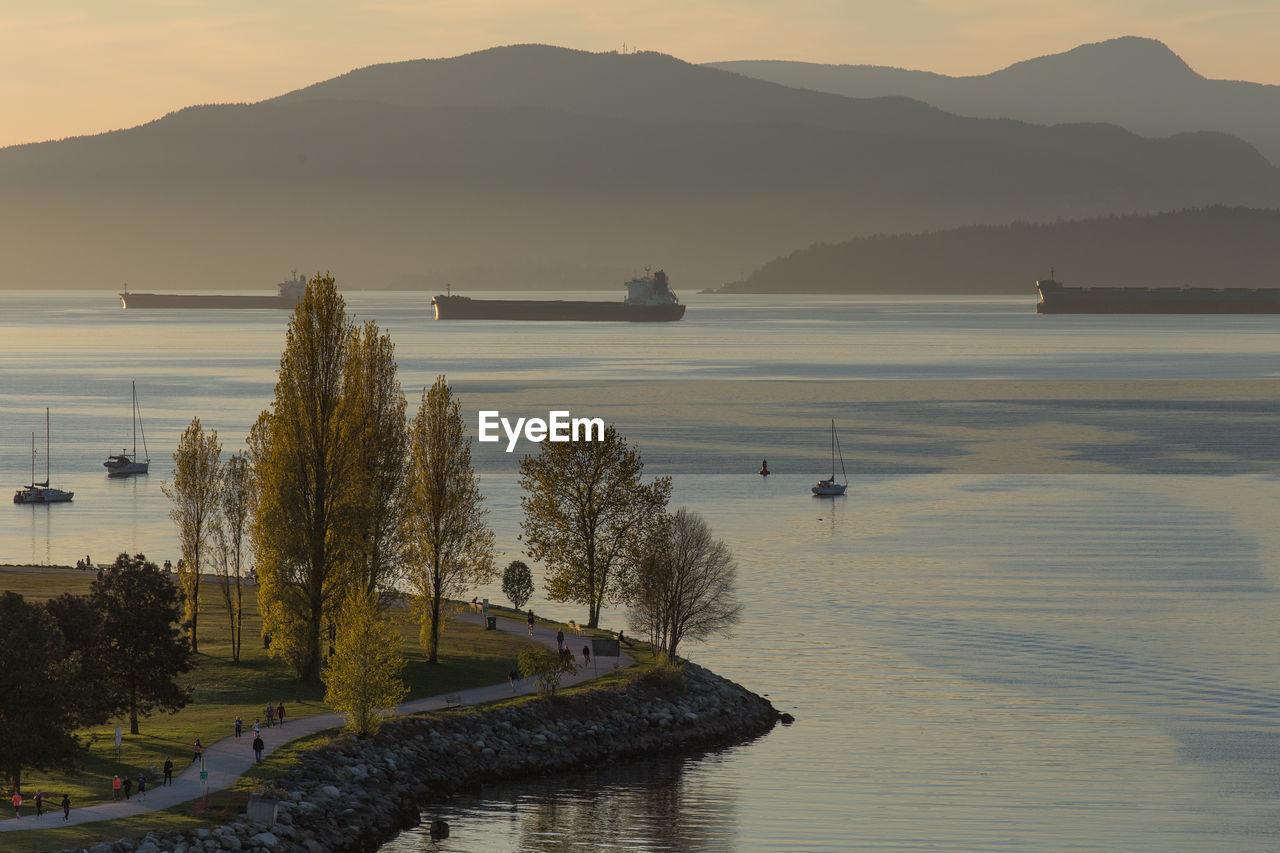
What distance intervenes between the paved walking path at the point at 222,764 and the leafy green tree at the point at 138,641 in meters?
3.54

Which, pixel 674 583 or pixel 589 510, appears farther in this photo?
pixel 589 510

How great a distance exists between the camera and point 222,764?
53781 mm

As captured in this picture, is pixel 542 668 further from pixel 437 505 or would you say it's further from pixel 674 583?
pixel 437 505

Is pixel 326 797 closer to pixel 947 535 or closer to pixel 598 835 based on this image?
pixel 598 835

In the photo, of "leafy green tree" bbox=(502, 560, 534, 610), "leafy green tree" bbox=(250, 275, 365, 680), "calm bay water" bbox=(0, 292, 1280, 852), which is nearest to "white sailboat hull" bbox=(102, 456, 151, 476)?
"calm bay water" bbox=(0, 292, 1280, 852)

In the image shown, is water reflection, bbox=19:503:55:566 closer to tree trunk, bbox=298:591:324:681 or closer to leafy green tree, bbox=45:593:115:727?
tree trunk, bbox=298:591:324:681

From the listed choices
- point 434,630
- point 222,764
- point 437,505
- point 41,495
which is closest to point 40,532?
point 41,495

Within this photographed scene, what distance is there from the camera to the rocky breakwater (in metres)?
50.1

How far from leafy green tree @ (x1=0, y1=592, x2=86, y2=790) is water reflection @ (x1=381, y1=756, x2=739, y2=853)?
36.1ft

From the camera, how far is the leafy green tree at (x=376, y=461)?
2704 inches

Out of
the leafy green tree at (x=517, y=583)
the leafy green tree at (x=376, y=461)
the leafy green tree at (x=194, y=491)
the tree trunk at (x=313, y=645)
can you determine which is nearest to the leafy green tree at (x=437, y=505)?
the leafy green tree at (x=376, y=461)

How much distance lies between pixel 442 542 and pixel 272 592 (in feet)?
28.5

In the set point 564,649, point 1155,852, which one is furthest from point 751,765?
point 1155,852

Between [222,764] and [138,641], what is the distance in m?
6.75
